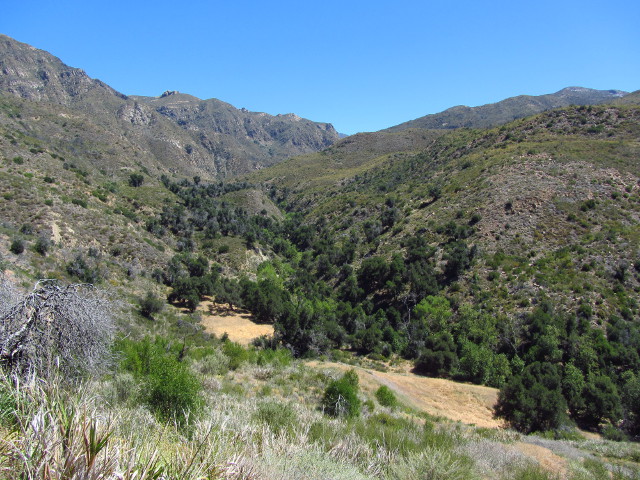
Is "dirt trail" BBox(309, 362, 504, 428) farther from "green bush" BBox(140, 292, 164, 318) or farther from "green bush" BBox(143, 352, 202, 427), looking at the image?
"green bush" BBox(140, 292, 164, 318)

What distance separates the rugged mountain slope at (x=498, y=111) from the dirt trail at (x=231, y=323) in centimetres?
11958

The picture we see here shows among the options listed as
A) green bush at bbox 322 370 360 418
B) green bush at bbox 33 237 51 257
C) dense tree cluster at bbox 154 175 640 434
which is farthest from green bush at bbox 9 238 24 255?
green bush at bbox 322 370 360 418

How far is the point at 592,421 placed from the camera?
724 inches

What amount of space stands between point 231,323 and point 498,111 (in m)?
142

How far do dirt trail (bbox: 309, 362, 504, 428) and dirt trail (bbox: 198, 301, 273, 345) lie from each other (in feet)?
29.6

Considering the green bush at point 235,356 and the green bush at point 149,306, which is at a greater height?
the green bush at point 149,306

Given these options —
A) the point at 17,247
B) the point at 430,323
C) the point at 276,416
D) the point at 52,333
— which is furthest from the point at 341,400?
the point at 17,247

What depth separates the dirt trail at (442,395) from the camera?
58.0ft

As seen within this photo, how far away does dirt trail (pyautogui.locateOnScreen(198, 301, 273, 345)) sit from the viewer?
26.8 meters

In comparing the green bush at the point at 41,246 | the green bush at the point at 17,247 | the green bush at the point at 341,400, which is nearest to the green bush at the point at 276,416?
the green bush at the point at 341,400

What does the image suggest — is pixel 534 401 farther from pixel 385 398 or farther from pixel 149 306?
pixel 149 306

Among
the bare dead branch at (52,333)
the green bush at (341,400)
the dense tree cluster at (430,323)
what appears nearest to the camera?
the bare dead branch at (52,333)

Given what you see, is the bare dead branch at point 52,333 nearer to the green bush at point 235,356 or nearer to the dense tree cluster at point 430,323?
the green bush at point 235,356

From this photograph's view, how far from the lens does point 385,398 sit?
15789mm
